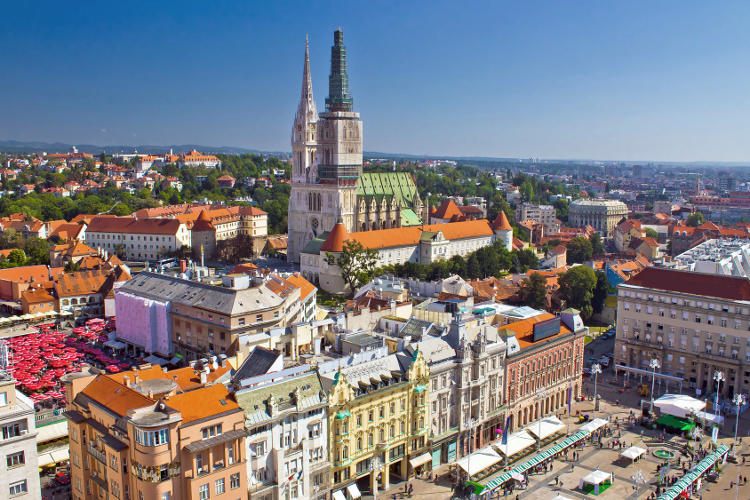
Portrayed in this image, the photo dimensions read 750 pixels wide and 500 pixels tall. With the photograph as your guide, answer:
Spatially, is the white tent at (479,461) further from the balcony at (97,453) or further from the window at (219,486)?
the balcony at (97,453)

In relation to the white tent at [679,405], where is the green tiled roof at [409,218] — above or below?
above

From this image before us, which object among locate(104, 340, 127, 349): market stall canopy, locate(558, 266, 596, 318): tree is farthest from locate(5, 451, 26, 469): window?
locate(558, 266, 596, 318): tree

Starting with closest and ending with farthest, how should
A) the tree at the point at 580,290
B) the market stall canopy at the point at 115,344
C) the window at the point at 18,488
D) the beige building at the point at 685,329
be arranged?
the window at the point at 18,488 < the beige building at the point at 685,329 < the market stall canopy at the point at 115,344 < the tree at the point at 580,290

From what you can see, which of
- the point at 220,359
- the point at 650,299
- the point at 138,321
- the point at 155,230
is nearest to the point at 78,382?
the point at 220,359

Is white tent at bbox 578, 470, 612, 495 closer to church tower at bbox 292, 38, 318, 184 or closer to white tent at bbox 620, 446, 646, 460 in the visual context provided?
white tent at bbox 620, 446, 646, 460

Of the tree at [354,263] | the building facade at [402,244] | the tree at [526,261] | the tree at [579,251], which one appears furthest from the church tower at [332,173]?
the tree at [579,251]

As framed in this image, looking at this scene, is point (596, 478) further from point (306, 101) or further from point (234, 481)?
point (306, 101)

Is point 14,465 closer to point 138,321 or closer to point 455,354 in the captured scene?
point 455,354
